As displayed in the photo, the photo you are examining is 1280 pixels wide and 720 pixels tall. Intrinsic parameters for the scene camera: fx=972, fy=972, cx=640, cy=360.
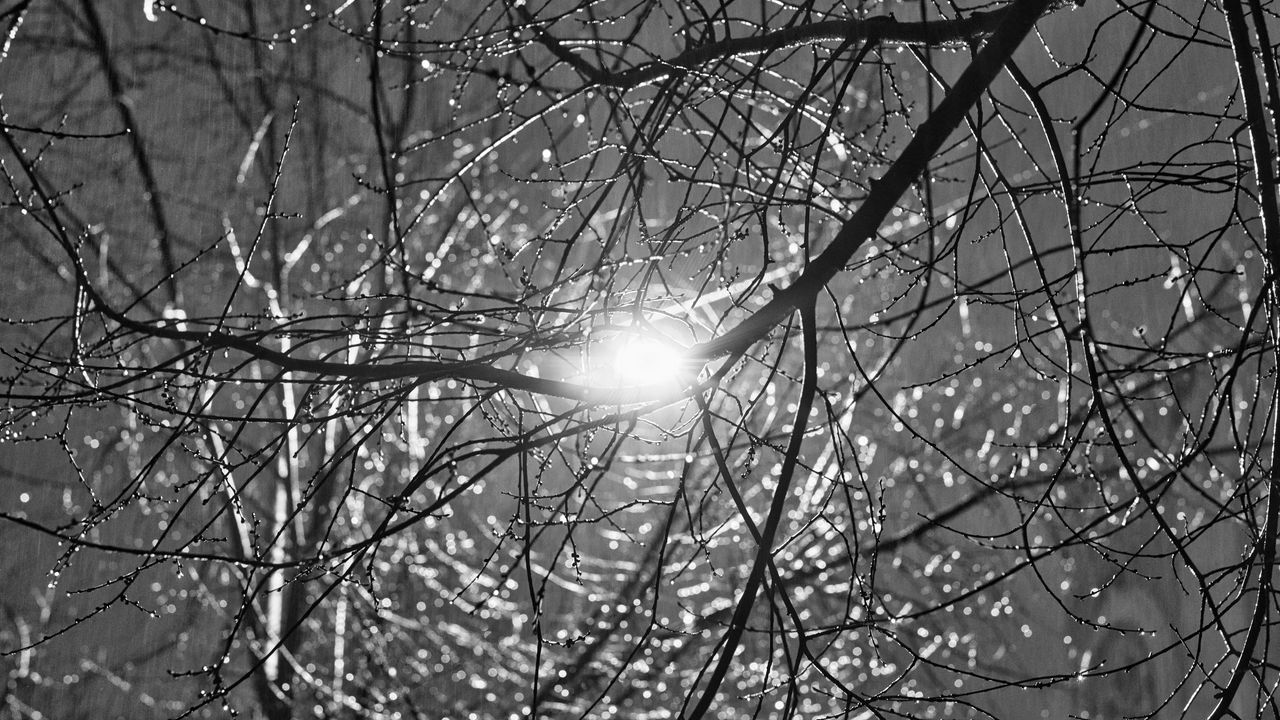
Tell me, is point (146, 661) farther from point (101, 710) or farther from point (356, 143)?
point (356, 143)

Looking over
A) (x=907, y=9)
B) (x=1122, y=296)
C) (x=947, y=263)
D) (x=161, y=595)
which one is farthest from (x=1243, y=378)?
(x=161, y=595)

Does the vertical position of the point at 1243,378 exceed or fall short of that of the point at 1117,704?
it exceeds it

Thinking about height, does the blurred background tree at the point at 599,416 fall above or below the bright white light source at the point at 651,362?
above

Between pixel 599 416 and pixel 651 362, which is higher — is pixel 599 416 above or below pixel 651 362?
above

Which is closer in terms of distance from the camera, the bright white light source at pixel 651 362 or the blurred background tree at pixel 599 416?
the bright white light source at pixel 651 362

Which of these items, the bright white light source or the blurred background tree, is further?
the blurred background tree

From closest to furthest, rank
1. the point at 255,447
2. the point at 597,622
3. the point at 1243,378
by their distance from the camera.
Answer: the point at 1243,378, the point at 597,622, the point at 255,447

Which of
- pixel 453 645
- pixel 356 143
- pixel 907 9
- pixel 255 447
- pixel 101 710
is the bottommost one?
pixel 101 710

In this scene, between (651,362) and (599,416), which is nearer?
(651,362)

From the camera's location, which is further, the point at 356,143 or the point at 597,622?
the point at 356,143

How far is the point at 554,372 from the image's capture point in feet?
6.85

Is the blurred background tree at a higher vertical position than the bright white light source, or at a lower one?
higher

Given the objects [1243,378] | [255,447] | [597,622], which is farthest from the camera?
[255,447]

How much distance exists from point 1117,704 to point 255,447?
6.31ft
